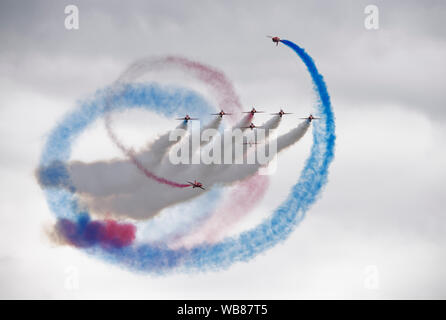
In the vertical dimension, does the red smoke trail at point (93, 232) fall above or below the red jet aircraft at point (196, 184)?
below

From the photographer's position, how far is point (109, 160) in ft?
550

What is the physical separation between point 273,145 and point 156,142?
35.0ft

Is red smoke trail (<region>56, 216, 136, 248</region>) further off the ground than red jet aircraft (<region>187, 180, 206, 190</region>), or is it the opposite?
red jet aircraft (<region>187, 180, 206, 190</region>)

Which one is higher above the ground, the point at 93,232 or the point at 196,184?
the point at 196,184

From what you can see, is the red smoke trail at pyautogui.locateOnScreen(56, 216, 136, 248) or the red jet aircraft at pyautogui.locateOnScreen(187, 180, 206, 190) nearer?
the red jet aircraft at pyautogui.locateOnScreen(187, 180, 206, 190)

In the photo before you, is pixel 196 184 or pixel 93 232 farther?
pixel 93 232

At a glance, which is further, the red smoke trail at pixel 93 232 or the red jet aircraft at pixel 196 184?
the red smoke trail at pixel 93 232
